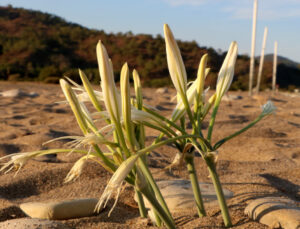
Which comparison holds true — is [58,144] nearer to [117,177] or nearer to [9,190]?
[9,190]

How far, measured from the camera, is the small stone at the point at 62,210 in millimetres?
1317

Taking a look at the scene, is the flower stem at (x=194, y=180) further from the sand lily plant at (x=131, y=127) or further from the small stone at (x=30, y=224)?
the small stone at (x=30, y=224)

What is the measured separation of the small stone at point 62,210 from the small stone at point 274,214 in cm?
55

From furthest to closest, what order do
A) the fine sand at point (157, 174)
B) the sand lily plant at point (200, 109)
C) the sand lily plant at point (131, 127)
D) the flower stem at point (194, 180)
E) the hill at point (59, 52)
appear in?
the hill at point (59, 52) → the fine sand at point (157, 174) → the flower stem at point (194, 180) → the sand lily plant at point (200, 109) → the sand lily plant at point (131, 127)

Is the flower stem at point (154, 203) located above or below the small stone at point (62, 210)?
above

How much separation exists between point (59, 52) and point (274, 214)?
687 inches

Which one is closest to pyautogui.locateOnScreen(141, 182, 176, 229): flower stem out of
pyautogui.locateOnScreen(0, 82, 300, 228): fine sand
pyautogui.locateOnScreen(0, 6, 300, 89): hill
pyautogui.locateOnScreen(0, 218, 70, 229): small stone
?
pyautogui.locateOnScreen(0, 82, 300, 228): fine sand

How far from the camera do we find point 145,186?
0.74 metres

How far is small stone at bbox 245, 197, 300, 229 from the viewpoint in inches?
43.1

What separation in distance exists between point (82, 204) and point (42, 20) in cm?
2453

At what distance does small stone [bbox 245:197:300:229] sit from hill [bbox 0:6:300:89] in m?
10.4

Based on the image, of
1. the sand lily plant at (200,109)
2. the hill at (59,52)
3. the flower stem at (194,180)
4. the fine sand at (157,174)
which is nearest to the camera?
the sand lily plant at (200,109)

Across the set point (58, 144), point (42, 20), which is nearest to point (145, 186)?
point (58, 144)

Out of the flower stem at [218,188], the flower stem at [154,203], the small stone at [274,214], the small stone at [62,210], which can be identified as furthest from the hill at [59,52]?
the flower stem at [154,203]
